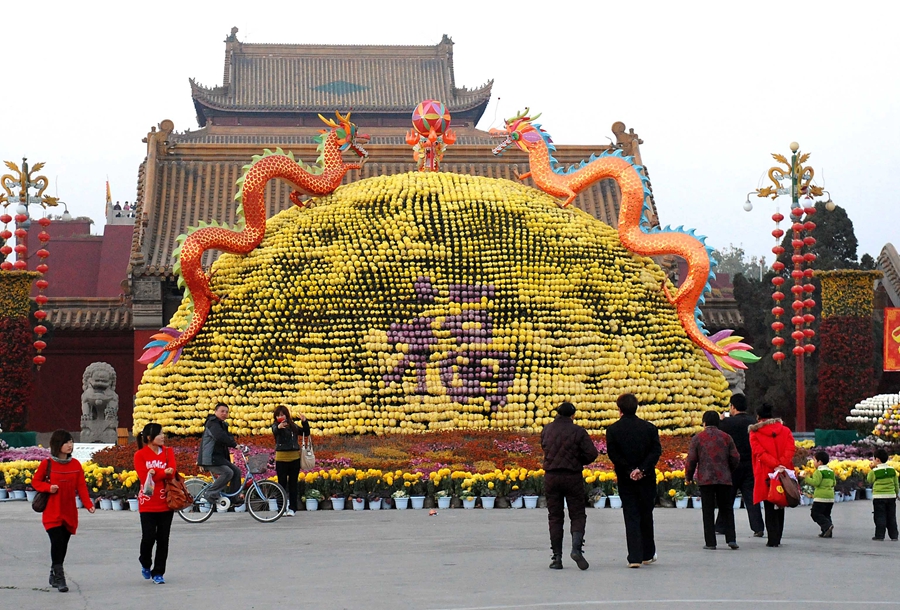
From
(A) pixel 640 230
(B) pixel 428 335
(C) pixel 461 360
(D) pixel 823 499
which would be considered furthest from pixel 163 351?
(D) pixel 823 499

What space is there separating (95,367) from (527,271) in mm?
7640

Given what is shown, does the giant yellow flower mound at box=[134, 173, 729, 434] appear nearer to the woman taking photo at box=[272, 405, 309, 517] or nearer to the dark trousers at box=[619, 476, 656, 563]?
the woman taking photo at box=[272, 405, 309, 517]

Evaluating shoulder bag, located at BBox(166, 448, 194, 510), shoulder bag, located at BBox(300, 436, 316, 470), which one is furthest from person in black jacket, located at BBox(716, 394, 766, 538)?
shoulder bag, located at BBox(166, 448, 194, 510)

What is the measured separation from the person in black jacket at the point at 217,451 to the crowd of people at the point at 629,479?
2.17m

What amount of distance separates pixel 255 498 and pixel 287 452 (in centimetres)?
53

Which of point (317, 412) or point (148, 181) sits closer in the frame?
point (317, 412)

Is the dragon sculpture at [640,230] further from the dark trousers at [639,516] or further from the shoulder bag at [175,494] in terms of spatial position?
the shoulder bag at [175,494]

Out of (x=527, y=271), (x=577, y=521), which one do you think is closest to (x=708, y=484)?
(x=577, y=521)

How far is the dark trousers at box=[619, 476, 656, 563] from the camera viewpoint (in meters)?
8.77

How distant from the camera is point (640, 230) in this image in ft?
52.4

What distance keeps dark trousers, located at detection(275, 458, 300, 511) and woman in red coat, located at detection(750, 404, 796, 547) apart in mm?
4332

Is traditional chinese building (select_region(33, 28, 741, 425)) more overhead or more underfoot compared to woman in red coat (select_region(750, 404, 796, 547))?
more overhead

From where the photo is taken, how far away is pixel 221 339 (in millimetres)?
14984

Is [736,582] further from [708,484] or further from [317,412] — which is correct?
[317,412]
